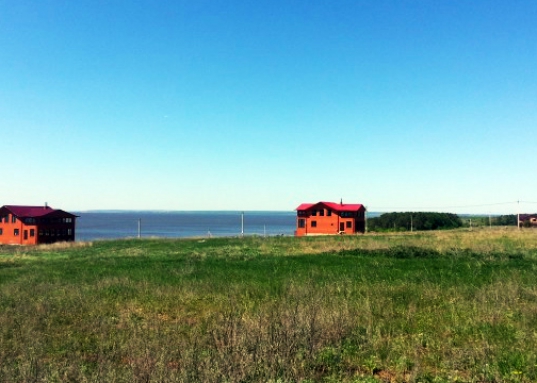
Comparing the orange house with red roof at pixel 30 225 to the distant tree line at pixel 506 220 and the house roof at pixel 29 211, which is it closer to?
the house roof at pixel 29 211

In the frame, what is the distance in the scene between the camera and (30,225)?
207 ft

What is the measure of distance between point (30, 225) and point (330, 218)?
4894 centimetres

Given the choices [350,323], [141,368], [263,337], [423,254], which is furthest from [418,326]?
[423,254]

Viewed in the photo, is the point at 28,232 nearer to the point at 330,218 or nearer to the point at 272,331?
the point at 330,218

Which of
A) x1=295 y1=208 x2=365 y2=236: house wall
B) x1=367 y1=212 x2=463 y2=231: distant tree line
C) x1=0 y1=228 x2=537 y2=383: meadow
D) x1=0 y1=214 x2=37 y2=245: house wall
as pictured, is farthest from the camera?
x1=367 y1=212 x2=463 y2=231: distant tree line

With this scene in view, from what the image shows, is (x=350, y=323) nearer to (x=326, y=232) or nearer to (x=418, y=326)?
(x=418, y=326)

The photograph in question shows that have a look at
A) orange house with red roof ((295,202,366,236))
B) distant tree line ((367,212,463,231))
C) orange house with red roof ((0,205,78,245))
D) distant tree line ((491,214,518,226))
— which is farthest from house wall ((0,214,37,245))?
distant tree line ((491,214,518,226))

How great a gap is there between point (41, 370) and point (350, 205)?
70.7 metres

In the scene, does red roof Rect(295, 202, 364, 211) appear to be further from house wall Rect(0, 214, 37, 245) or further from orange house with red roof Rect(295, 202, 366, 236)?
house wall Rect(0, 214, 37, 245)

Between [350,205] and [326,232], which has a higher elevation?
[350,205]

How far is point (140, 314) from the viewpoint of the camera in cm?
1159

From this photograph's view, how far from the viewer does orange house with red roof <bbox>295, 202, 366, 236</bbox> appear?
72.4 m

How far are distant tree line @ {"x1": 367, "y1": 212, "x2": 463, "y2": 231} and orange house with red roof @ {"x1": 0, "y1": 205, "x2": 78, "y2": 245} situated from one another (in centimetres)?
7753

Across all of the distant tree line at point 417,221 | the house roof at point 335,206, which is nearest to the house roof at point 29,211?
the house roof at point 335,206
